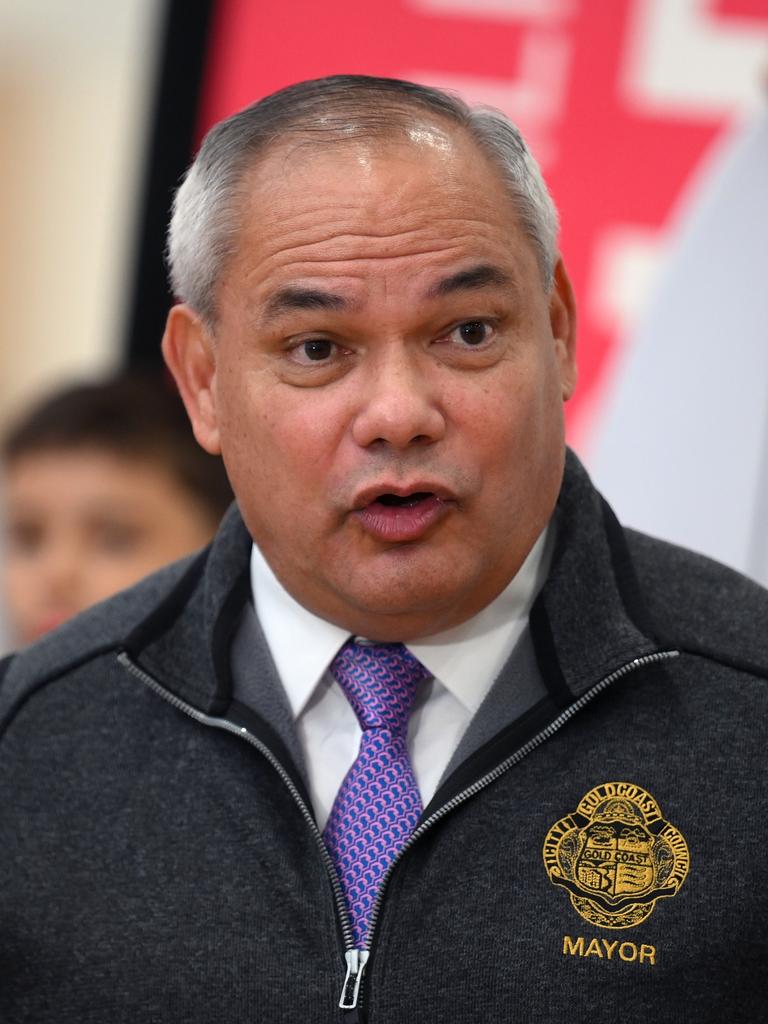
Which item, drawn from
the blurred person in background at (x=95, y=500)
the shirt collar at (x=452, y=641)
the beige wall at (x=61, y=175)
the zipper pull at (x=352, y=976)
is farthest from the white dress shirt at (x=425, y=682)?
the beige wall at (x=61, y=175)

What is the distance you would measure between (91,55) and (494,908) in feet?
13.0

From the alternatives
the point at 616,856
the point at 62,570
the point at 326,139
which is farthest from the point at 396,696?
the point at 62,570

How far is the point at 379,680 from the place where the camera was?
1.48 metres

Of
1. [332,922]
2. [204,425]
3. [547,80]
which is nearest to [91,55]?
[547,80]

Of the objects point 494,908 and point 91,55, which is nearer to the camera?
point 494,908

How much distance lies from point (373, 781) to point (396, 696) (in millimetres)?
78

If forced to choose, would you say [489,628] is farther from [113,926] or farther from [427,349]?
[113,926]

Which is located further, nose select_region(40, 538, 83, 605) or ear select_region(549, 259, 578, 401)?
nose select_region(40, 538, 83, 605)

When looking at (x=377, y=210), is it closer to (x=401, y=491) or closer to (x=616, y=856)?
(x=401, y=491)

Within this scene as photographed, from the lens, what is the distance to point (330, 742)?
58.9 inches

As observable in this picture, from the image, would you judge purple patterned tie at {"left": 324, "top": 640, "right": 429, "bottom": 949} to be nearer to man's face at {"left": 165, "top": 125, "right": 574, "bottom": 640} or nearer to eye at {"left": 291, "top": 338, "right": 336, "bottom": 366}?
man's face at {"left": 165, "top": 125, "right": 574, "bottom": 640}

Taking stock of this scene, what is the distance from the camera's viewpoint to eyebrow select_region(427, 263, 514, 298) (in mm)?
1357

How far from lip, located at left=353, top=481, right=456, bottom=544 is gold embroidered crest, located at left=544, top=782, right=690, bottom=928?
262 millimetres

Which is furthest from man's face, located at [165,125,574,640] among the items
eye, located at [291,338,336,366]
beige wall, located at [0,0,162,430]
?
beige wall, located at [0,0,162,430]
